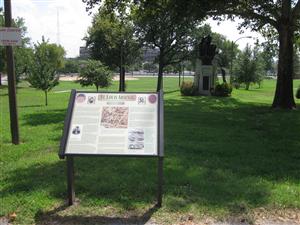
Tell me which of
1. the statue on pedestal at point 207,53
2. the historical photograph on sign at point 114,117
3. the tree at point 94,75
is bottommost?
the tree at point 94,75

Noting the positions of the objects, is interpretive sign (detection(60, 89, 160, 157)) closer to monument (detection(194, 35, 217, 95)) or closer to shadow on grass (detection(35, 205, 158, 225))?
shadow on grass (detection(35, 205, 158, 225))

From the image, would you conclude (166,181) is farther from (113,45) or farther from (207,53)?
(113,45)

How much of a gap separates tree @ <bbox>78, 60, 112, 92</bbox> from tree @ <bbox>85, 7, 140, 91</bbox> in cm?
828

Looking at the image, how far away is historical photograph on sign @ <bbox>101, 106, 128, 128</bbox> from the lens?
5.55 m

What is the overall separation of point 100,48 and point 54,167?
38.2 metres

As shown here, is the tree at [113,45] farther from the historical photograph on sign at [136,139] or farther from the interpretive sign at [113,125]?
the historical photograph on sign at [136,139]

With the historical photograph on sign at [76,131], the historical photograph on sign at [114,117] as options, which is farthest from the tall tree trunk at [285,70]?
the historical photograph on sign at [76,131]

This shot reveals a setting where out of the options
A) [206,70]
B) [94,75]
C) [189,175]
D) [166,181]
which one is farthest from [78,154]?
[206,70]

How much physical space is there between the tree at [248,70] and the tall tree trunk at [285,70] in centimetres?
3596

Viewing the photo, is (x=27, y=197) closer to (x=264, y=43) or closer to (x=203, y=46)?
(x=264, y=43)

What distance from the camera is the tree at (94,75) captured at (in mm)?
32281

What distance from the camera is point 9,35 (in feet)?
30.9

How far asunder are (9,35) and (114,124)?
16.2ft

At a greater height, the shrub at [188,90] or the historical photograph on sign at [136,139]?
the historical photograph on sign at [136,139]
